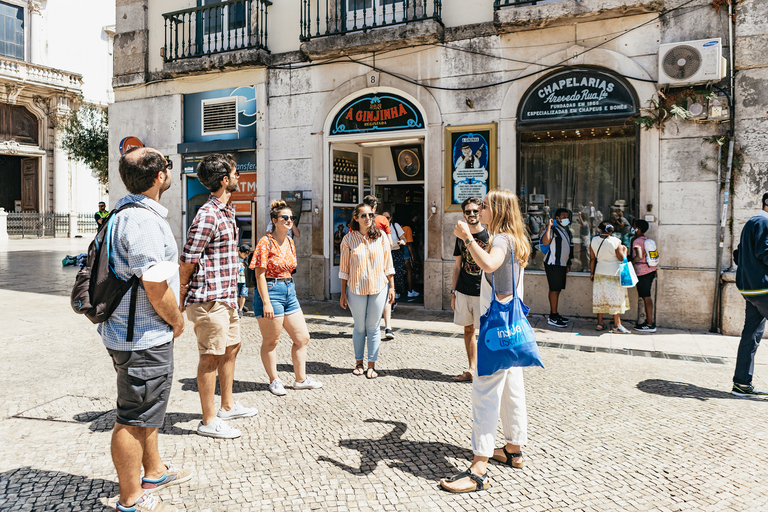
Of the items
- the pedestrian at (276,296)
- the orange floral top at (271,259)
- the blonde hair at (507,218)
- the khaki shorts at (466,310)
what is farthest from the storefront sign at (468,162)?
the blonde hair at (507,218)

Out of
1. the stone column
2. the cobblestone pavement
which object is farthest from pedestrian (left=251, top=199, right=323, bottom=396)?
the stone column

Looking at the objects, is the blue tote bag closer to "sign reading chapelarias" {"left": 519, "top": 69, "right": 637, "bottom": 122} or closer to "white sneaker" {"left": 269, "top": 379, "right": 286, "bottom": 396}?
"white sneaker" {"left": 269, "top": 379, "right": 286, "bottom": 396}

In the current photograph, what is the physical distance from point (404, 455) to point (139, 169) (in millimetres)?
2506

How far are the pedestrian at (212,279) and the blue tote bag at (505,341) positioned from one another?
1.91 m

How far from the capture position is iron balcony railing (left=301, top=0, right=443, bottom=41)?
1027cm

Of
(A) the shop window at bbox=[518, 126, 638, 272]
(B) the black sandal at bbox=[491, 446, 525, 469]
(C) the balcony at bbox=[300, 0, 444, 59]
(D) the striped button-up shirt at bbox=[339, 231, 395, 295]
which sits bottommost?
(B) the black sandal at bbox=[491, 446, 525, 469]

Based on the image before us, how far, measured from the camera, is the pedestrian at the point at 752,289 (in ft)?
17.2

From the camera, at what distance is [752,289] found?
17.4 feet

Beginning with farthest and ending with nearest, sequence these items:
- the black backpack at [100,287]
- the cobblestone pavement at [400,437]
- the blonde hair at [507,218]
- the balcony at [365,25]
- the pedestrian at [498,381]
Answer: the balcony at [365,25] → the blonde hair at [507,218] → the pedestrian at [498,381] → the cobblestone pavement at [400,437] → the black backpack at [100,287]

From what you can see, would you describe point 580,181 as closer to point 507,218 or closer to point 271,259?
point 271,259

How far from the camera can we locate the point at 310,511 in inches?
124

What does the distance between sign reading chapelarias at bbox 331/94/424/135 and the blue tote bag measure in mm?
7442

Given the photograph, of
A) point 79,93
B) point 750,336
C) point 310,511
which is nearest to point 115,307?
point 310,511

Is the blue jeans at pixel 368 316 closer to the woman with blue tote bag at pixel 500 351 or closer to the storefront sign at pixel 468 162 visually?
the woman with blue tote bag at pixel 500 351
